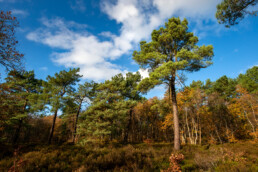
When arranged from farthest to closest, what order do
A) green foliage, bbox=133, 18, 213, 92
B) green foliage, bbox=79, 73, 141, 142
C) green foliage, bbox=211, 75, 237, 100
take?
green foliage, bbox=211, 75, 237, 100 < green foliage, bbox=79, 73, 141, 142 < green foliage, bbox=133, 18, 213, 92

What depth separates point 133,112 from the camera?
19547 millimetres

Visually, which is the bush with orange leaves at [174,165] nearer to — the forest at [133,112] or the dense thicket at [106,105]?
the forest at [133,112]

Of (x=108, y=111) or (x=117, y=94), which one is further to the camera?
(x=117, y=94)

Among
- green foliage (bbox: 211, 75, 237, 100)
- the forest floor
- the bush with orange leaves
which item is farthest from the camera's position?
green foliage (bbox: 211, 75, 237, 100)

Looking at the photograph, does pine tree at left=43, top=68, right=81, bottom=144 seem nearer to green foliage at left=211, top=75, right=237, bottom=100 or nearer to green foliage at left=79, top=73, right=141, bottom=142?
green foliage at left=79, top=73, right=141, bottom=142

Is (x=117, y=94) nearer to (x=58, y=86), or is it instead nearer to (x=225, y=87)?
(x=58, y=86)

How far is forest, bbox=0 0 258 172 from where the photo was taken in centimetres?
567

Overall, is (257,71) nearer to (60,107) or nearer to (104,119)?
(104,119)

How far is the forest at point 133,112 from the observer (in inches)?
223

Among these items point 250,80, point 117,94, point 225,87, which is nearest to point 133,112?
point 117,94

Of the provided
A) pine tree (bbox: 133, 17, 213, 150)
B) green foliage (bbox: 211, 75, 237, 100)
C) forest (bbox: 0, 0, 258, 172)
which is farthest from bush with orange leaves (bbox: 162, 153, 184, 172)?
green foliage (bbox: 211, 75, 237, 100)

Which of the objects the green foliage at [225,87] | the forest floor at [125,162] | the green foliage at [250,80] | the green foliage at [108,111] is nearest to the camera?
the forest floor at [125,162]

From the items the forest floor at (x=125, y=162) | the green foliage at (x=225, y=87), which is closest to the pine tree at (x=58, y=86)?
the forest floor at (x=125, y=162)

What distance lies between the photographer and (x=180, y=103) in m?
18.8
